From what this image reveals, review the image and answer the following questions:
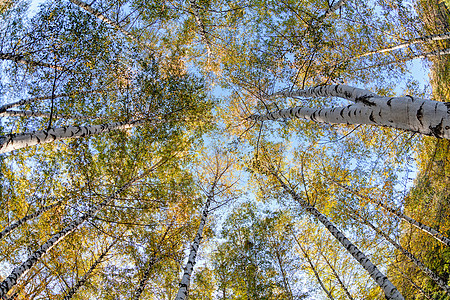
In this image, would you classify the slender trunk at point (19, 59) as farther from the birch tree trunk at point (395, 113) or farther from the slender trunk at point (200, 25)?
the birch tree trunk at point (395, 113)

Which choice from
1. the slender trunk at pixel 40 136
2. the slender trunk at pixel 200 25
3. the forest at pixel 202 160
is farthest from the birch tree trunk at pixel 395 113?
the slender trunk at pixel 200 25

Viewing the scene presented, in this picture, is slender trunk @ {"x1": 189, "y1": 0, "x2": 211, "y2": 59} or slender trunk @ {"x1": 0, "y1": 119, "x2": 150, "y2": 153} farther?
slender trunk @ {"x1": 189, "y1": 0, "x2": 211, "y2": 59}

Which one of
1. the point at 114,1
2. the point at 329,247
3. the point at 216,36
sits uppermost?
the point at 216,36

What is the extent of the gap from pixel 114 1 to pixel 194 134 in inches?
205

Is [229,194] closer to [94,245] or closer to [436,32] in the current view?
[94,245]

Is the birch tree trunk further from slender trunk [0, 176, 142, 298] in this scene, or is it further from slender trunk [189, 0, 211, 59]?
slender trunk [189, 0, 211, 59]

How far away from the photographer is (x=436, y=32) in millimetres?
7023

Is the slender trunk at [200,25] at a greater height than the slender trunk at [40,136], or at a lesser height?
greater

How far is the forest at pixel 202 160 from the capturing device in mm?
5543

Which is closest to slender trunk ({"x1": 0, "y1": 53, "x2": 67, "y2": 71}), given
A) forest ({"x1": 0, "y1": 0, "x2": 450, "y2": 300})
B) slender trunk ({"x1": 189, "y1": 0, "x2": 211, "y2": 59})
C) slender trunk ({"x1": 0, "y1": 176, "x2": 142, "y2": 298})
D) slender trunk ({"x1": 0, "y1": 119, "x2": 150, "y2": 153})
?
forest ({"x1": 0, "y1": 0, "x2": 450, "y2": 300})

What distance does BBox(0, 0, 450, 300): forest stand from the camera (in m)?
5.54

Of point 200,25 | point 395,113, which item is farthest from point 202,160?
point 395,113

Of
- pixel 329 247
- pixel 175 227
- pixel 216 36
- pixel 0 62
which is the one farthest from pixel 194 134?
pixel 329 247

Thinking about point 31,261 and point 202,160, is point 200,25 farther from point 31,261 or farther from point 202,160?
point 31,261
